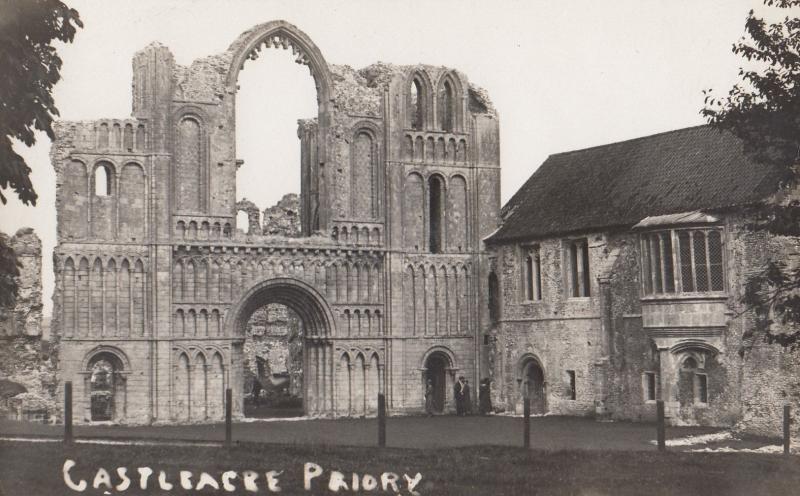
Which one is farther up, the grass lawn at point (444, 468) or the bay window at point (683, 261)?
the bay window at point (683, 261)

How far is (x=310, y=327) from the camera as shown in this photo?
46.0 meters

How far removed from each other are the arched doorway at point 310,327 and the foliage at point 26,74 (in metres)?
24.0

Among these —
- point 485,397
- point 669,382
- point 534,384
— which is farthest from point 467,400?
point 669,382

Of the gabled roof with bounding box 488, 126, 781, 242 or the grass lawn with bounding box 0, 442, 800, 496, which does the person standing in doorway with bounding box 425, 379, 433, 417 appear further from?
the grass lawn with bounding box 0, 442, 800, 496

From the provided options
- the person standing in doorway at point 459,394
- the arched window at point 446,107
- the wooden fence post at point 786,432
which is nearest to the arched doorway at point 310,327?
the person standing in doorway at point 459,394

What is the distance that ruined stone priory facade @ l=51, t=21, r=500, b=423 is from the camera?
4178cm

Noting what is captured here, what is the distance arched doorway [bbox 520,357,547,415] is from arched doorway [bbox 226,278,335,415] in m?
7.22

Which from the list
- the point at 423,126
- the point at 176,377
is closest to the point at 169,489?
the point at 176,377

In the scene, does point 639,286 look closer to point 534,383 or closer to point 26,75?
point 534,383

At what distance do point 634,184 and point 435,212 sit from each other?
29.0 ft

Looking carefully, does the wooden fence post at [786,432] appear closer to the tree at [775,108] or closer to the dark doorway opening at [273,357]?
the tree at [775,108]

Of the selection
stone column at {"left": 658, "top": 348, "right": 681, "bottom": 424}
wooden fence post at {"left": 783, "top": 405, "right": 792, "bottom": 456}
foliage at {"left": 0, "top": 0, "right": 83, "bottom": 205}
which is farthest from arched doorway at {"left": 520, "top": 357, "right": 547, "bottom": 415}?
foliage at {"left": 0, "top": 0, "right": 83, "bottom": 205}

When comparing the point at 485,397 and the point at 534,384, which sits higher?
the point at 534,384

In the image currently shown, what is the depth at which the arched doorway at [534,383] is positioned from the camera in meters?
45.3
